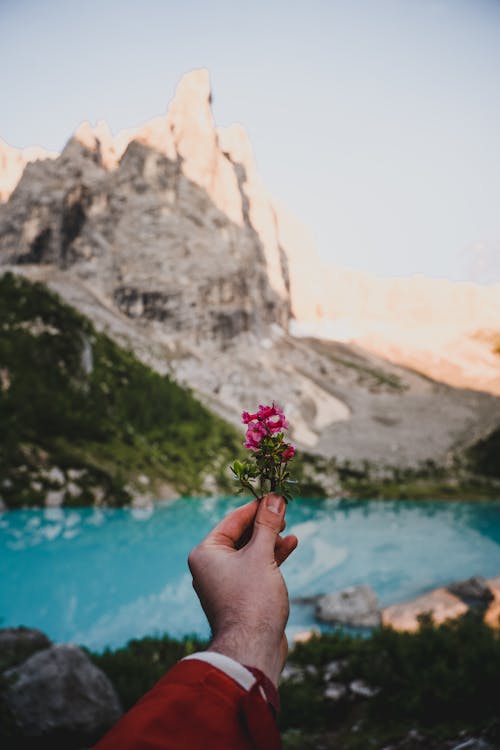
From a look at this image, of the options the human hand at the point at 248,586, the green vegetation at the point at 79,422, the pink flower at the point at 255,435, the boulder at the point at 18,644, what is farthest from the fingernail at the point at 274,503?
the green vegetation at the point at 79,422

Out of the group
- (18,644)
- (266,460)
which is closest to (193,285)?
(18,644)

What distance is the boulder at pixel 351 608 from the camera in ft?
52.1

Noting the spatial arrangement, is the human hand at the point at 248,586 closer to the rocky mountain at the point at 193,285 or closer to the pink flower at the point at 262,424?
the pink flower at the point at 262,424

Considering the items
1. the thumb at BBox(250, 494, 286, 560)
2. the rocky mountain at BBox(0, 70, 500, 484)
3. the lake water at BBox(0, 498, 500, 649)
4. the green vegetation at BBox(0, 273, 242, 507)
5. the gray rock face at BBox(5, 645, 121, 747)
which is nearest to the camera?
the thumb at BBox(250, 494, 286, 560)

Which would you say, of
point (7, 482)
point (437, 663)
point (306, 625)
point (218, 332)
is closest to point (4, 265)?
point (218, 332)

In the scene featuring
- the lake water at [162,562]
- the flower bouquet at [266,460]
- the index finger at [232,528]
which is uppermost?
the flower bouquet at [266,460]

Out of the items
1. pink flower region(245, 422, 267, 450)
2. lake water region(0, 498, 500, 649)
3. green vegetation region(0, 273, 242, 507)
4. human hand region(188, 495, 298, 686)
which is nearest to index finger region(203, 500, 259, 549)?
human hand region(188, 495, 298, 686)

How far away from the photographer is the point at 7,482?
24.4 meters

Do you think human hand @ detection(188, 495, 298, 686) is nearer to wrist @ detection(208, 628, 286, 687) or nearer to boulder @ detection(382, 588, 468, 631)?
wrist @ detection(208, 628, 286, 687)

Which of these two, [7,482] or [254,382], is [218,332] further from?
[7,482]

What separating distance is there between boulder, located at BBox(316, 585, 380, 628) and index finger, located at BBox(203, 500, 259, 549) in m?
15.4

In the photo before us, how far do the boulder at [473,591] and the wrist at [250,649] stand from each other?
17.6m

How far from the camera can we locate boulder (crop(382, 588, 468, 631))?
584 inches

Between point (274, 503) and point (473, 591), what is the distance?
59.1 ft
